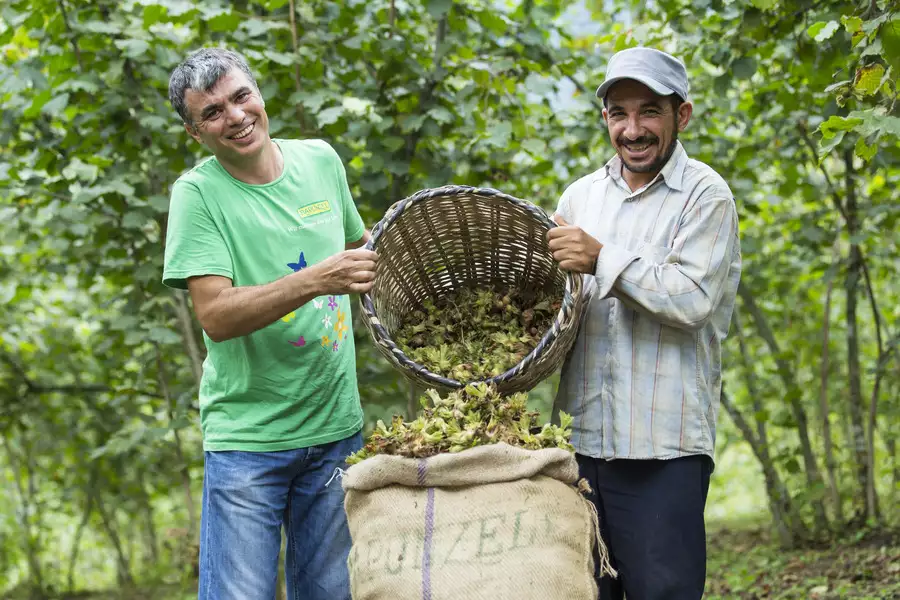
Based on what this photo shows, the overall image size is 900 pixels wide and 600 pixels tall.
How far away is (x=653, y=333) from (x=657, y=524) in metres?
0.46

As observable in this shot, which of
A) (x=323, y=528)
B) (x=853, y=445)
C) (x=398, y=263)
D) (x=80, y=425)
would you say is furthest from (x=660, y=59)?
(x=80, y=425)

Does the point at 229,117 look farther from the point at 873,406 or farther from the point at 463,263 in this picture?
the point at 873,406

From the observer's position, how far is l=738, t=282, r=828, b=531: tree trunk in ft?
14.8

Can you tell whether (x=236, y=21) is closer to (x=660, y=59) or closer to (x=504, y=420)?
(x=660, y=59)

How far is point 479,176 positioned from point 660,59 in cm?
181

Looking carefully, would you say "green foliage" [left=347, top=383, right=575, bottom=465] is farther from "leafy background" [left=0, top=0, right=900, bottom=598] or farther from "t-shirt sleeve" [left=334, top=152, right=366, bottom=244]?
"leafy background" [left=0, top=0, right=900, bottom=598]

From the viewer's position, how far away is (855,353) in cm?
468

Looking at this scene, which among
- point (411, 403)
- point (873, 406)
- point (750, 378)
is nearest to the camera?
point (411, 403)

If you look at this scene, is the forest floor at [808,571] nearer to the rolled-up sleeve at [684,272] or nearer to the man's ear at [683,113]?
the rolled-up sleeve at [684,272]

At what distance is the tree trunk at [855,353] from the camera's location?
173 inches

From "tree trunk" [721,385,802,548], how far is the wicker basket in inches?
104

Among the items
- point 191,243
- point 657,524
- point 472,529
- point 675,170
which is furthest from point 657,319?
point 191,243

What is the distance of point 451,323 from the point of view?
8.09 feet

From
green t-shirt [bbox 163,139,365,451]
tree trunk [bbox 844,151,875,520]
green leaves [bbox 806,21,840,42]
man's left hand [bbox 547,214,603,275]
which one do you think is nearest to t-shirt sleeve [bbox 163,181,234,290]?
green t-shirt [bbox 163,139,365,451]
